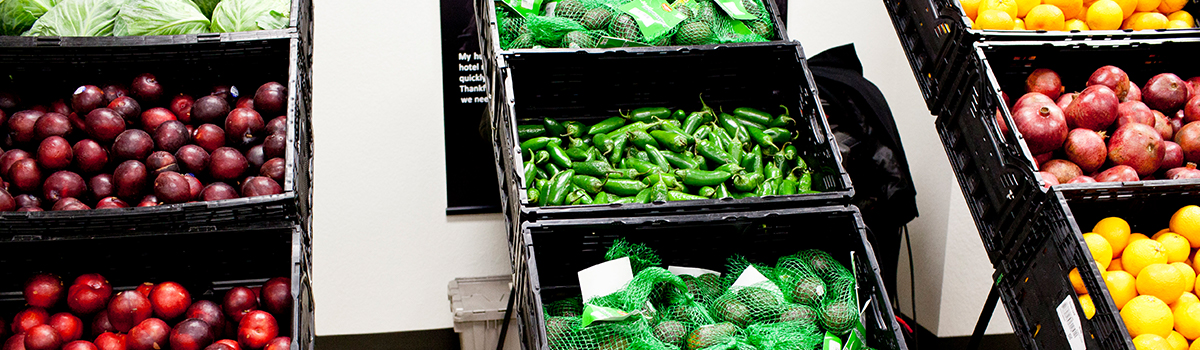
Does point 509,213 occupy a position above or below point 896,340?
above

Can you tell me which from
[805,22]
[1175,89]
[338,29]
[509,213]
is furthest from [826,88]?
[338,29]

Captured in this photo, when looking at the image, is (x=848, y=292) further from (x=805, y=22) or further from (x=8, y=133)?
(x=8, y=133)

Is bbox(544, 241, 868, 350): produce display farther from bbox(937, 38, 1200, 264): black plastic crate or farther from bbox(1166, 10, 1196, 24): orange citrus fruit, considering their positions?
bbox(1166, 10, 1196, 24): orange citrus fruit

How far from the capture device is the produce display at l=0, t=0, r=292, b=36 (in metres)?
1.81

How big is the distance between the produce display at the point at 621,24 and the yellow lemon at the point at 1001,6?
0.57 metres

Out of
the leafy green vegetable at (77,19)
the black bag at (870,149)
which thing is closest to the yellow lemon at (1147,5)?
the black bag at (870,149)

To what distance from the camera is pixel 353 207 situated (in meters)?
3.05

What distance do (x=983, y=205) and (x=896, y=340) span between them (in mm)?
419

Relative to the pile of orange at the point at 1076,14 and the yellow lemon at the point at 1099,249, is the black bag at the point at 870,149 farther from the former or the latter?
the yellow lemon at the point at 1099,249

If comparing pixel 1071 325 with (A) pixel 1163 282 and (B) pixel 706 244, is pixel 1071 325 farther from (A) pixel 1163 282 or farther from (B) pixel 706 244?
(B) pixel 706 244

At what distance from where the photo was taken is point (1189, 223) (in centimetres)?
163

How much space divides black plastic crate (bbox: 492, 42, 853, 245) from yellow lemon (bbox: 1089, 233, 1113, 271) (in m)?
0.51

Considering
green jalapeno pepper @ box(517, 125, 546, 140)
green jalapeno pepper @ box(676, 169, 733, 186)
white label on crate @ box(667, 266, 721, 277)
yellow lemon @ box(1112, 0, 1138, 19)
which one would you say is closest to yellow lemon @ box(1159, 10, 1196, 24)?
yellow lemon @ box(1112, 0, 1138, 19)

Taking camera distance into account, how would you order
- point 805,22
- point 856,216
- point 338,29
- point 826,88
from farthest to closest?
point 805,22, point 338,29, point 826,88, point 856,216
